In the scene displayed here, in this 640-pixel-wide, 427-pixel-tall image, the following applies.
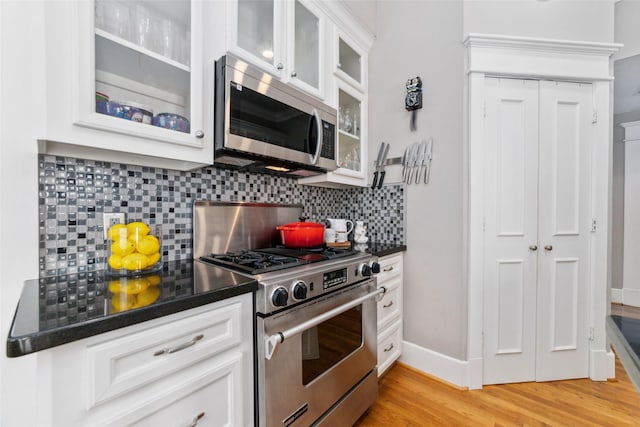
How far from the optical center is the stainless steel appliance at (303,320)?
3.34 ft

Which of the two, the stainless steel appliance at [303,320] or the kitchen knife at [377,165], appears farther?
the kitchen knife at [377,165]

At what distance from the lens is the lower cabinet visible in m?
1.81

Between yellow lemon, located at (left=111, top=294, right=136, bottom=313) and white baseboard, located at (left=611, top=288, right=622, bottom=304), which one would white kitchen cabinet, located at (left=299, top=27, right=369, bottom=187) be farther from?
white baseboard, located at (left=611, top=288, right=622, bottom=304)

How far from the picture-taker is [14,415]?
80cm

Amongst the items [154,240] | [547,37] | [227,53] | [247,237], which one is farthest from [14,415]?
[547,37]

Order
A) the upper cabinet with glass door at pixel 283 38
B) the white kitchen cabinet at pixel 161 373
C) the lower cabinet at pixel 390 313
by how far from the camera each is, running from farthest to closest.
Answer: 1. the lower cabinet at pixel 390 313
2. the upper cabinet with glass door at pixel 283 38
3. the white kitchen cabinet at pixel 161 373

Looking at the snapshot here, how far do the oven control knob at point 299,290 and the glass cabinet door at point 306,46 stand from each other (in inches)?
46.2

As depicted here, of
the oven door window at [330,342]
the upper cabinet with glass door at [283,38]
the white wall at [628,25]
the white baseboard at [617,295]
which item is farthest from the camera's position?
the white baseboard at [617,295]

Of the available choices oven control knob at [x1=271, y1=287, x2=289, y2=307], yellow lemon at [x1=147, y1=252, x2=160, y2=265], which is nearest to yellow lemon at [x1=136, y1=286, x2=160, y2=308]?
yellow lemon at [x1=147, y1=252, x2=160, y2=265]

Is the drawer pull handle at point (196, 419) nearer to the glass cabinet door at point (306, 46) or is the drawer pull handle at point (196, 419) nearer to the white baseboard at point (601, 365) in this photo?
the glass cabinet door at point (306, 46)

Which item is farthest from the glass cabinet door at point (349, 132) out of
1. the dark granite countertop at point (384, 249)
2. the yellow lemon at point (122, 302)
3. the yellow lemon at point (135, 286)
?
the yellow lemon at point (122, 302)

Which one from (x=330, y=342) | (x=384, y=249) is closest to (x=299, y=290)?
(x=330, y=342)

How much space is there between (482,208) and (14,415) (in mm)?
2316

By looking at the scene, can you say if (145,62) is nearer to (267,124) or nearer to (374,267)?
(267,124)
